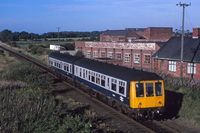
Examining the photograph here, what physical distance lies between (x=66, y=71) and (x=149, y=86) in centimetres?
1304

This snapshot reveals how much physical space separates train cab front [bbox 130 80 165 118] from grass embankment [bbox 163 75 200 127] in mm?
2281

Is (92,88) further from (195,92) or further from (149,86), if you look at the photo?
(195,92)

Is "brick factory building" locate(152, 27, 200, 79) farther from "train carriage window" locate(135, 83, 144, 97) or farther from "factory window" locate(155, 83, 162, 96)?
"train carriage window" locate(135, 83, 144, 97)

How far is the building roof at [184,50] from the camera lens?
26078 mm

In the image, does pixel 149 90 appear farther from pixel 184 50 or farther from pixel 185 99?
pixel 184 50

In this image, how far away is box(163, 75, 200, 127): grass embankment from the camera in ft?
43.9

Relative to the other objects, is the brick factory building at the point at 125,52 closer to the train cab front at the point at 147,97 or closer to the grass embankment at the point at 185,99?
the grass embankment at the point at 185,99

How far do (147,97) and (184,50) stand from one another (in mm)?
18178

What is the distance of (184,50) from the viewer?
27766 mm

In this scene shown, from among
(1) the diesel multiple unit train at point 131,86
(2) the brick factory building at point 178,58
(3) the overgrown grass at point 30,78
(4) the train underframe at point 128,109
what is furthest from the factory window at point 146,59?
(1) the diesel multiple unit train at point 131,86

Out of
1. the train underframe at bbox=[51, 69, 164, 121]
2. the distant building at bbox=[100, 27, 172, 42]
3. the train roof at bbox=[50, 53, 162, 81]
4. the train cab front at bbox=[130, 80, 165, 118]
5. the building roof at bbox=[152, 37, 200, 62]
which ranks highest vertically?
the distant building at bbox=[100, 27, 172, 42]

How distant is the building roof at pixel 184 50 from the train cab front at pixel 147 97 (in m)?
15.2

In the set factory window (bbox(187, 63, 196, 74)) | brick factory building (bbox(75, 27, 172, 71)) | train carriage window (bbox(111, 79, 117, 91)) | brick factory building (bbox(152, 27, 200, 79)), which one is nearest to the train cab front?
train carriage window (bbox(111, 79, 117, 91))

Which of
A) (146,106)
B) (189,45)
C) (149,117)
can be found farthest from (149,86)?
(189,45)
